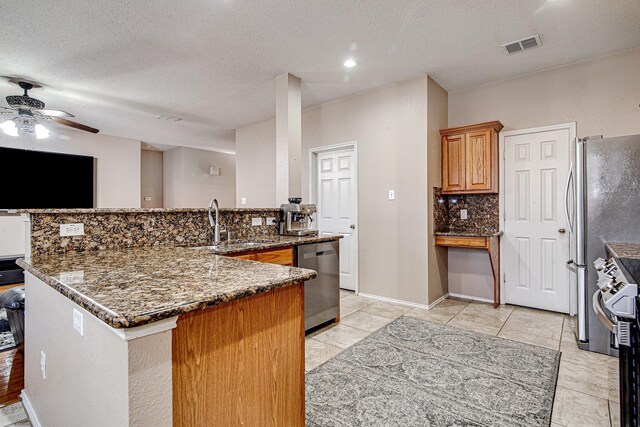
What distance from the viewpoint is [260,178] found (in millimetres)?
5578

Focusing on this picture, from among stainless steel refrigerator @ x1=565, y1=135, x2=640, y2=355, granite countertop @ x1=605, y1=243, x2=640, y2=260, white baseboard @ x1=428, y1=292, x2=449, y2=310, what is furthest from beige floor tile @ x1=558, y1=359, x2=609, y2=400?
white baseboard @ x1=428, y1=292, x2=449, y2=310

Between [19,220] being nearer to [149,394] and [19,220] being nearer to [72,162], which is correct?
[72,162]

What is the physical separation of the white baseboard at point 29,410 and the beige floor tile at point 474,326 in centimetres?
314

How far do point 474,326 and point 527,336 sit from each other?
0.43 m

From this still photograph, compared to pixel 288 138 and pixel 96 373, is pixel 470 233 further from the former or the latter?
pixel 96 373

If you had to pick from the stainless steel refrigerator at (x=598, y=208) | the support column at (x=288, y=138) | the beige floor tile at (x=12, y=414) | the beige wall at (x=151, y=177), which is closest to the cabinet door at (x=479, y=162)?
the stainless steel refrigerator at (x=598, y=208)

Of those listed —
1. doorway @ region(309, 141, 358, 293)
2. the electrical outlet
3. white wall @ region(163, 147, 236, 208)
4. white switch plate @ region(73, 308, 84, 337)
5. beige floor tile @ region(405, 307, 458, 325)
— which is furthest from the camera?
white wall @ region(163, 147, 236, 208)

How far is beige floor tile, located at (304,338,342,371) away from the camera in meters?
2.39

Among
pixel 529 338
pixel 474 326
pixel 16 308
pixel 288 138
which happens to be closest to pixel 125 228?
pixel 16 308

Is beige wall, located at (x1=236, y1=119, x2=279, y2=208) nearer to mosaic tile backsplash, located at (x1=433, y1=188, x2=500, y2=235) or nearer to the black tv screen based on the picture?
mosaic tile backsplash, located at (x1=433, y1=188, x2=500, y2=235)

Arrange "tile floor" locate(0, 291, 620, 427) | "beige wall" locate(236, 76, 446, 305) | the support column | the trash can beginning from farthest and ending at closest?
1. "beige wall" locate(236, 76, 446, 305)
2. the support column
3. the trash can
4. "tile floor" locate(0, 291, 620, 427)

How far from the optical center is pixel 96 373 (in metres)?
0.98

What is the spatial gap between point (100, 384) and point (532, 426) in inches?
78.9

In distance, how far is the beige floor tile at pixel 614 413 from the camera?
168cm
